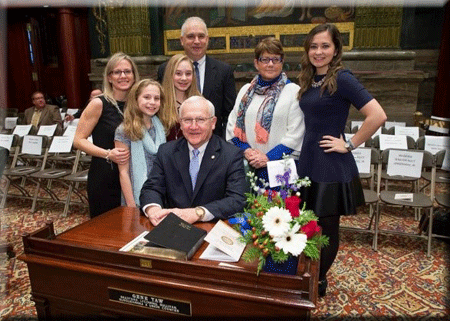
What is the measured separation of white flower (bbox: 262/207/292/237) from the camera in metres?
1.46

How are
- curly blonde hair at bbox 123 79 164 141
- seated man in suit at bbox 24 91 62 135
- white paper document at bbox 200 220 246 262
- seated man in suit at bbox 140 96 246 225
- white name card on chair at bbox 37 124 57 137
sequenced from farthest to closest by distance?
1. seated man in suit at bbox 24 91 62 135
2. white name card on chair at bbox 37 124 57 137
3. curly blonde hair at bbox 123 79 164 141
4. seated man in suit at bbox 140 96 246 225
5. white paper document at bbox 200 220 246 262

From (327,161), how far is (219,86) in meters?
1.22

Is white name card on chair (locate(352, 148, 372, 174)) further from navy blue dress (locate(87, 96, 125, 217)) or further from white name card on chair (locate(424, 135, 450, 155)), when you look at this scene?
navy blue dress (locate(87, 96, 125, 217))

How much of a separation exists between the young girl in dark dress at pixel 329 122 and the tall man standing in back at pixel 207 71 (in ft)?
2.85

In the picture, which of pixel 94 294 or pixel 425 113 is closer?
pixel 94 294

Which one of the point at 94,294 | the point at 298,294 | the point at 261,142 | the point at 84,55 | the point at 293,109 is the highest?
the point at 84,55

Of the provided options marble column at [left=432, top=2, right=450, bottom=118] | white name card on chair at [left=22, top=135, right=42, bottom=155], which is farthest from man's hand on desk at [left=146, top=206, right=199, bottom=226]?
marble column at [left=432, top=2, right=450, bottom=118]

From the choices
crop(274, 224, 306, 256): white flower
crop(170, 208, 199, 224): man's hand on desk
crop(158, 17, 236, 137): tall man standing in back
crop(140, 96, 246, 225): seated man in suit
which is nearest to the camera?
crop(274, 224, 306, 256): white flower

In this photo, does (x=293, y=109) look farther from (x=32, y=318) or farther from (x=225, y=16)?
(x=225, y=16)

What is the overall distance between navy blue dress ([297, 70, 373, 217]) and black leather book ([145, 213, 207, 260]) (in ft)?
3.39

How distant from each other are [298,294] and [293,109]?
59.0 inches

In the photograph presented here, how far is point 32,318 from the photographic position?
2879 mm

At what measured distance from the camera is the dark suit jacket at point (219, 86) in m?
3.15

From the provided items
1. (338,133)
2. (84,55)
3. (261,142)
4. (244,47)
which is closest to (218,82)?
(261,142)
